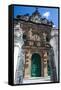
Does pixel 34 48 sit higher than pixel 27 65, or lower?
higher

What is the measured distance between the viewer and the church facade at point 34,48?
262 centimetres

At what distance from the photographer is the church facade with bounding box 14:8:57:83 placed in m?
2.62

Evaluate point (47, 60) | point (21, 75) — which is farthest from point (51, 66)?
point (21, 75)

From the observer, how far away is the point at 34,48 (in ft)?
8.77

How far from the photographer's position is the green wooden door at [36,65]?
2688 millimetres

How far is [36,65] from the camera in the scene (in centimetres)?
271

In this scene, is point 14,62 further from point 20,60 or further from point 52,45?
point 52,45

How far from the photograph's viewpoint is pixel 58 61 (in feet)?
9.01

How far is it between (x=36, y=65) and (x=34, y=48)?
0.12 metres

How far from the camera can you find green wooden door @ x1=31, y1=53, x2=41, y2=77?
2.69m

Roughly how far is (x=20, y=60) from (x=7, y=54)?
0.31 feet

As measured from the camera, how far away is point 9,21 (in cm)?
262

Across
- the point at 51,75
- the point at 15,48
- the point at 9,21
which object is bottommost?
the point at 51,75

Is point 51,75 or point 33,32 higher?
point 33,32
